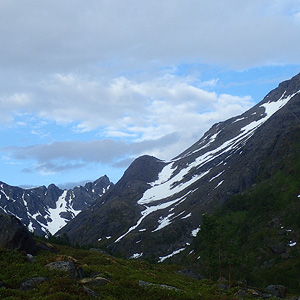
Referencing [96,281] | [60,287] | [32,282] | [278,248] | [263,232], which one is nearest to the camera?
[60,287]

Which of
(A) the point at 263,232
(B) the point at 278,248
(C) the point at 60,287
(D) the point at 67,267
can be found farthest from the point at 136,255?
(C) the point at 60,287

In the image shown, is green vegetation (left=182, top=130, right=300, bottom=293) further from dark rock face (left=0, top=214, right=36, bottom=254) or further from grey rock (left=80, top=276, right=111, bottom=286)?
grey rock (left=80, top=276, right=111, bottom=286)

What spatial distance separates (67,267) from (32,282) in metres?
4.37

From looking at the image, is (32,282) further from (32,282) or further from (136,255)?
(136,255)

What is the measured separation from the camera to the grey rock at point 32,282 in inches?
952

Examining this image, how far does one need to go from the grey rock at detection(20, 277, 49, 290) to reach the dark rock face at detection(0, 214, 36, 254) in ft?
63.3

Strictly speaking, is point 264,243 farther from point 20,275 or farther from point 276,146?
point 20,275

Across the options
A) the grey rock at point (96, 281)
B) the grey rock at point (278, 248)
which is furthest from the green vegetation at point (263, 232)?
the grey rock at point (96, 281)

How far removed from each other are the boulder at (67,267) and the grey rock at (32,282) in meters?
2.82

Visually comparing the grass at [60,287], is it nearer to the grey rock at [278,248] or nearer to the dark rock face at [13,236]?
the dark rock face at [13,236]

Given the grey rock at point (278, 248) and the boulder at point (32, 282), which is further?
the grey rock at point (278, 248)

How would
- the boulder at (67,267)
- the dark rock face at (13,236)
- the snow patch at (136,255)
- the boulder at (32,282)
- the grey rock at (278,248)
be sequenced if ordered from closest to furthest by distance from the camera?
the boulder at (32,282)
the boulder at (67,267)
the dark rock face at (13,236)
the grey rock at (278,248)
the snow patch at (136,255)

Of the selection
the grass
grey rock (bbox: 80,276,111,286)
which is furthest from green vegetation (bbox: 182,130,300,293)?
grey rock (bbox: 80,276,111,286)

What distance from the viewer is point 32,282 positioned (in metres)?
25.0
